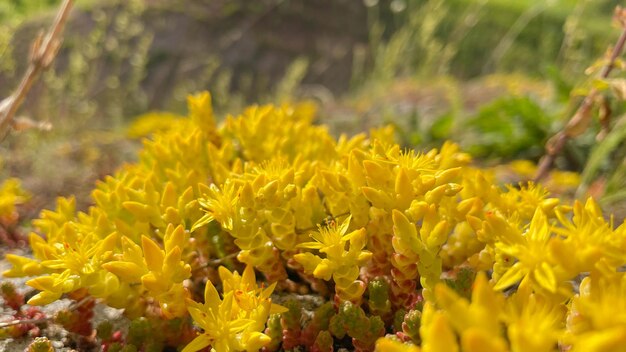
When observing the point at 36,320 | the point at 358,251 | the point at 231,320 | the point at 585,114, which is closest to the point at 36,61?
the point at 36,320

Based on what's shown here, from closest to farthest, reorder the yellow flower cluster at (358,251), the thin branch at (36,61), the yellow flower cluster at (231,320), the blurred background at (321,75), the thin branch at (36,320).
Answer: the yellow flower cluster at (358,251), the yellow flower cluster at (231,320), the thin branch at (36,320), the thin branch at (36,61), the blurred background at (321,75)

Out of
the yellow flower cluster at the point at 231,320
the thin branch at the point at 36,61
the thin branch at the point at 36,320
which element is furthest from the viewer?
the thin branch at the point at 36,61

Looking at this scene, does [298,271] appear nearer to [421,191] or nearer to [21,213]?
[421,191]

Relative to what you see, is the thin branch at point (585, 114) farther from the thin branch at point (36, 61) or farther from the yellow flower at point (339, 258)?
the thin branch at point (36, 61)

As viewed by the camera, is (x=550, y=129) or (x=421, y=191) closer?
(x=421, y=191)

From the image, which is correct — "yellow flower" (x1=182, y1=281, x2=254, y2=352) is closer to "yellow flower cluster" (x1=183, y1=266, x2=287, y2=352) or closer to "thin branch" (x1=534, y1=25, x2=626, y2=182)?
"yellow flower cluster" (x1=183, y1=266, x2=287, y2=352)

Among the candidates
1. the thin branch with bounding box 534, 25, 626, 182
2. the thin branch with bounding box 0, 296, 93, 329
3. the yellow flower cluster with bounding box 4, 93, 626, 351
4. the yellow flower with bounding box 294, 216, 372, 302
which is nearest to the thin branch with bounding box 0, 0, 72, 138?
the yellow flower cluster with bounding box 4, 93, 626, 351

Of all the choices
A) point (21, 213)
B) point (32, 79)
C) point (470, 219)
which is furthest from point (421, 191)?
point (21, 213)

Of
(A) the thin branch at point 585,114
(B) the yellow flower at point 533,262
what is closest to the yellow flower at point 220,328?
(B) the yellow flower at point 533,262
